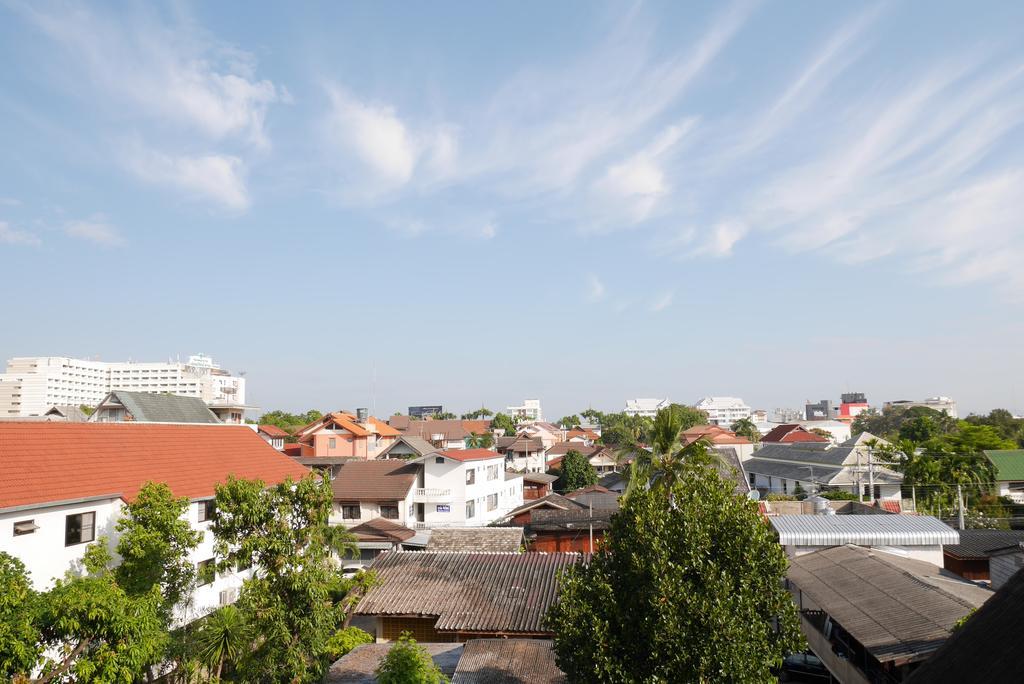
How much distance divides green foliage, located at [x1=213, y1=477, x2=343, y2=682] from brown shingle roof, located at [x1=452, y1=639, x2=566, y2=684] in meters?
4.49

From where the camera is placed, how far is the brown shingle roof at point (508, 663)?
1564 cm

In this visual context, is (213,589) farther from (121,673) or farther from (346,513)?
(346,513)

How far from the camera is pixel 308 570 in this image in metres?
18.0

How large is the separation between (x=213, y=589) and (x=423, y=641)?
948 centimetres

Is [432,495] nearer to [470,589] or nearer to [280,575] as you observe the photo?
[470,589]

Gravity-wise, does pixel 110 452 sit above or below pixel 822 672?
above

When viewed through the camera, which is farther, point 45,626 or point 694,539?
point 45,626

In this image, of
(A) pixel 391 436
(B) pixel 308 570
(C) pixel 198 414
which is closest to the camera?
(B) pixel 308 570

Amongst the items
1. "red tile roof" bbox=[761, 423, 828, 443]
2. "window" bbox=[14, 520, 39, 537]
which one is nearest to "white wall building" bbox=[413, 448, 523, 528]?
"window" bbox=[14, 520, 39, 537]

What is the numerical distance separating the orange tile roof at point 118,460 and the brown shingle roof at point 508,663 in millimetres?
13495

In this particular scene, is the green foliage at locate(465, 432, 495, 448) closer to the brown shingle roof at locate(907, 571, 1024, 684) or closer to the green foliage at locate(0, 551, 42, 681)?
the green foliage at locate(0, 551, 42, 681)

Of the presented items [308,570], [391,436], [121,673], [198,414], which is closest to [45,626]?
[121,673]

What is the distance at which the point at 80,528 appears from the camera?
22.2 meters

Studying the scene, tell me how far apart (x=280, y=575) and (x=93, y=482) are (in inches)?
404
